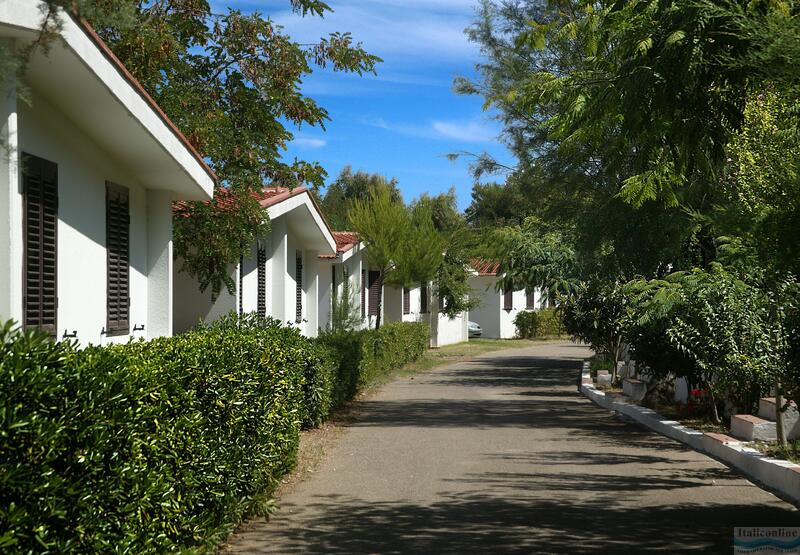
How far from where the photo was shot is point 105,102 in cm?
881

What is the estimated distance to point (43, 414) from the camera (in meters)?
3.82

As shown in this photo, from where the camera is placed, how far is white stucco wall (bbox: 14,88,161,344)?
880cm

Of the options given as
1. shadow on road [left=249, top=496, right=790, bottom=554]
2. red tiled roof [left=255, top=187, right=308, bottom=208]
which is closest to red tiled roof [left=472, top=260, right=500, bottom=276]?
red tiled roof [left=255, top=187, right=308, bottom=208]

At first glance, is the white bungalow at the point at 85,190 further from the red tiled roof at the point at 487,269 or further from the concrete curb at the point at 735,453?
the red tiled roof at the point at 487,269

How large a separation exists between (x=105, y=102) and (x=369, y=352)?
555 inches

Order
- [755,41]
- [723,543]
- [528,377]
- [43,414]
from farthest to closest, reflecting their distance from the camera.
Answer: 1. [528,377]
2. [723,543]
3. [755,41]
4. [43,414]

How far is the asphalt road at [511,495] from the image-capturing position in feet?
23.5

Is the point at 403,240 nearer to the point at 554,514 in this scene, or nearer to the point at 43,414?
the point at 554,514

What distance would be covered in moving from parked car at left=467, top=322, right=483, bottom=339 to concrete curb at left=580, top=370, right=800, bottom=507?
33142 mm

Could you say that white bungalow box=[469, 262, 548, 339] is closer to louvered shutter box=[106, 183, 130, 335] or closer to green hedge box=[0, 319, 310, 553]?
louvered shutter box=[106, 183, 130, 335]

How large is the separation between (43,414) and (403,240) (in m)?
29.5

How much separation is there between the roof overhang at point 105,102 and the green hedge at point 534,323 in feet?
136

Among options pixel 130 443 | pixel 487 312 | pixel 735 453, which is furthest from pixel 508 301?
pixel 130 443

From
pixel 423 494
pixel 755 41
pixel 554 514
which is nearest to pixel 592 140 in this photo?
pixel 755 41
